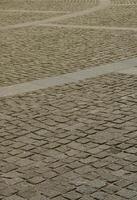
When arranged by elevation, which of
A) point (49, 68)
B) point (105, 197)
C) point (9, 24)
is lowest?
point (105, 197)

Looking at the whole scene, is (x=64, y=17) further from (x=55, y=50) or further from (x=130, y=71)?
(x=130, y=71)

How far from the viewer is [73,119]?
7090 mm

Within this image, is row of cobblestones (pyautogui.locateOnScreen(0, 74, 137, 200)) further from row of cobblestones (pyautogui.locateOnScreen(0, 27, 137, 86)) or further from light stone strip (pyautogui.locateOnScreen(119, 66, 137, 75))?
row of cobblestones (pyautogui.locateOnScreen(0, 27, 137, 86))

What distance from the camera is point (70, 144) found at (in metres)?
6.15

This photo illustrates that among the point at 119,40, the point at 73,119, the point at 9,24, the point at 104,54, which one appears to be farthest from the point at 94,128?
the point at 9,24

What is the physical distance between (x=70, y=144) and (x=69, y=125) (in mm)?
721

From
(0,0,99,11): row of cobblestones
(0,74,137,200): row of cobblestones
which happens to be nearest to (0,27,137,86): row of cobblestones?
(0,74,137,200): row of cobblestones

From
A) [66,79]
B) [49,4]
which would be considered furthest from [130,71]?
[49,4]

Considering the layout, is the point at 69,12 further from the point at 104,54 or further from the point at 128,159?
the point at 128,159

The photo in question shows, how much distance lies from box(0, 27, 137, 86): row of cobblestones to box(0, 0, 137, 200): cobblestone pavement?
0.02 meters

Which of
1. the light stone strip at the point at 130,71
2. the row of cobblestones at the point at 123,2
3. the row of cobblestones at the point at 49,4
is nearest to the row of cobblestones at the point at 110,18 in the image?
the row of cobblestones at the point at 49,4

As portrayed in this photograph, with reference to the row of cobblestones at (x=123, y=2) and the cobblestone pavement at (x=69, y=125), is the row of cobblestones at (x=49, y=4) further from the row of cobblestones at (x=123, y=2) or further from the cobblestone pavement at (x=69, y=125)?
the cobblestone pavement at (x=69, y=125)

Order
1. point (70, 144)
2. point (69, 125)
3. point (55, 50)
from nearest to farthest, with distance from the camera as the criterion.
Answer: point (70, 144)
point (69, 125)
point (55, 50)

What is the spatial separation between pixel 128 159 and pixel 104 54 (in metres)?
6.40
